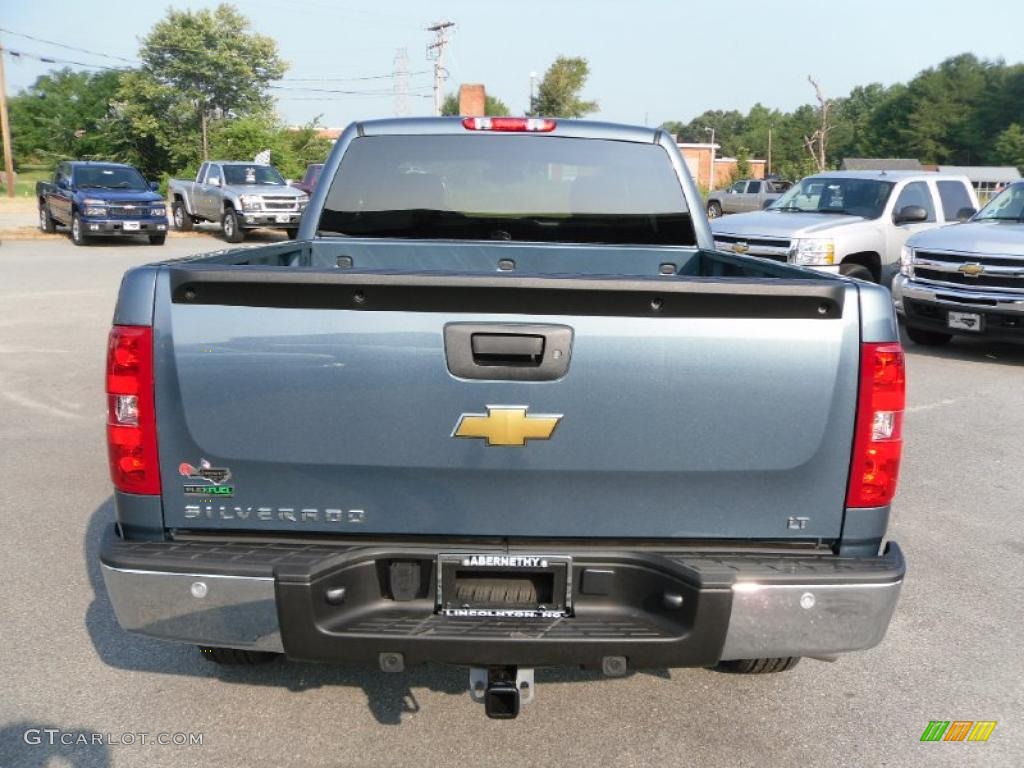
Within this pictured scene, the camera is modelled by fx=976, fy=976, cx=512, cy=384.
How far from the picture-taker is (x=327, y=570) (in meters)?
2.66

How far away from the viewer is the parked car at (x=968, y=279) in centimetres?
1004

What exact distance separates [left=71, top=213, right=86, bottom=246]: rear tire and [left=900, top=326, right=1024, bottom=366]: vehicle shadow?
60.8 feet

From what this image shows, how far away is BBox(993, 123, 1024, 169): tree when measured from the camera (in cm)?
9411

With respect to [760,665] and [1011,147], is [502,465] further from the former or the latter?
[1011,147]

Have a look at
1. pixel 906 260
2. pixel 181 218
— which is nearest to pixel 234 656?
pixel 906 260

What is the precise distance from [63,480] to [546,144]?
12.4 feet

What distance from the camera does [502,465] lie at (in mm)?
2723

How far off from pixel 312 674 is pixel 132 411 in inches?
57.4

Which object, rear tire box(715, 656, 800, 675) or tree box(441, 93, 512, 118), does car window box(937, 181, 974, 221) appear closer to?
rear tire box(715, 656, 800, 675)

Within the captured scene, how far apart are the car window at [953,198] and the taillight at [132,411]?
42.8 feet

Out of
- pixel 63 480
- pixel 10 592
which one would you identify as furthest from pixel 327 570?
pixel 63 480

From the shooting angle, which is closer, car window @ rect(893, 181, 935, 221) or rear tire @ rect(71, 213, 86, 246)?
car window @ rect(893, 181, 935, 221)

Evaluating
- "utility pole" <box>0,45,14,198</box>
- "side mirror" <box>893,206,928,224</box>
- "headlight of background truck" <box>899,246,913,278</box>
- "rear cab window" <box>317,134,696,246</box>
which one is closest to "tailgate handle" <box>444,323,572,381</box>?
"rear cab window" <box>317,134,696,246</box>

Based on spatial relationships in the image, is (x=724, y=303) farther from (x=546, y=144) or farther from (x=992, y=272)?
(x=992, y=272)
